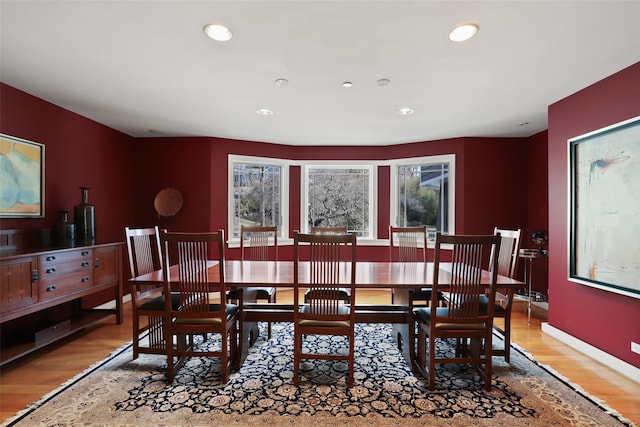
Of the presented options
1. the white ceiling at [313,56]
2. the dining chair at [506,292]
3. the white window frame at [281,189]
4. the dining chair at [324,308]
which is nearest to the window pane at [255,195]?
the white window frame at [281,189]

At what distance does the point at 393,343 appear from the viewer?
123 inches

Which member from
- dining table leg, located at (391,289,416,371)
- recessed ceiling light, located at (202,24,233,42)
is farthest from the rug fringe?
recessed ceiling light, located at (202,24,233,42)

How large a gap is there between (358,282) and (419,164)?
3345mm

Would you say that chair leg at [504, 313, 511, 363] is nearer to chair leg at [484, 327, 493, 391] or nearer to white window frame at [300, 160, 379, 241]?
chair leg at [484, 327, 493, 391]

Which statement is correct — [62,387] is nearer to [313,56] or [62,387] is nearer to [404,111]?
[313,56]

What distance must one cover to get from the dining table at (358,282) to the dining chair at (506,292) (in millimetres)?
155

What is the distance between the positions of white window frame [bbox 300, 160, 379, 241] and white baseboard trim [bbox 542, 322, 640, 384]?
8.98 ft

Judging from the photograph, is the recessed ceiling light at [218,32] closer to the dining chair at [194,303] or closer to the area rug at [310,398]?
the dining chair at [194,303]

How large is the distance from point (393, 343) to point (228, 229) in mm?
3018

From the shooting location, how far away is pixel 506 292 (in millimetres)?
2609

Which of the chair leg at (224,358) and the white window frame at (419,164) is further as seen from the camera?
the white window frame at (419,164)

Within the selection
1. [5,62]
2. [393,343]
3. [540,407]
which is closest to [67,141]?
[5,62]

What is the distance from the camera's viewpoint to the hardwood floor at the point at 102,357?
2166 mm

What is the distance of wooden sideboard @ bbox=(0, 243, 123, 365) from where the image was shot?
2443 millimetres
